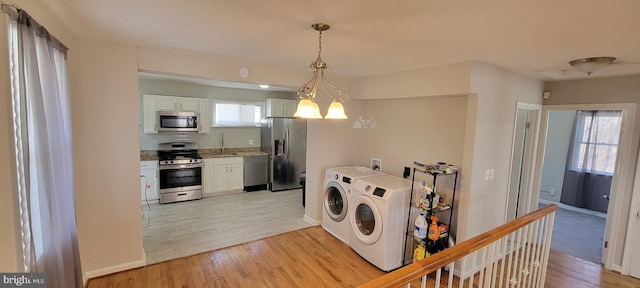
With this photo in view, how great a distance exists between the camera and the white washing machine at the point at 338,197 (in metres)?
3.54

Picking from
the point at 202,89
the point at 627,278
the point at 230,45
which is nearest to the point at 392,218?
the point at 230,45

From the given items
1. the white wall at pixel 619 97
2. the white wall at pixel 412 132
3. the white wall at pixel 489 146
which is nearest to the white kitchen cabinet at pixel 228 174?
the white wall at pixel 412 132

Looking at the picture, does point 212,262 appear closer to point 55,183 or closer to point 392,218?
point 55,183

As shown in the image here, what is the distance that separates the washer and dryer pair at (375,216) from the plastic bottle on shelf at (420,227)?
0.51ft

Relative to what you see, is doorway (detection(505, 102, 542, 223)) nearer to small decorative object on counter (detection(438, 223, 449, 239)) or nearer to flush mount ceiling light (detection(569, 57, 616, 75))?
flush mount ceiling light (detection(569, 57, 616, 75))

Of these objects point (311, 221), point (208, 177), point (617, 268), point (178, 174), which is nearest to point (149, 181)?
point (178, 174)

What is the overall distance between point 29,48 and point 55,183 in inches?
31.4

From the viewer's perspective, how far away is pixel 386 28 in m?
1.88

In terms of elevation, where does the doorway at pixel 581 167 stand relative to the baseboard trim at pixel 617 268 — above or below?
above

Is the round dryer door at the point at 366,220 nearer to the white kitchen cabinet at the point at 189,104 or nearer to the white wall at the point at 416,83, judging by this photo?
the white wall at the point at 416,83

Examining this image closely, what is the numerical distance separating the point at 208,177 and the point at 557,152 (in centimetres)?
707

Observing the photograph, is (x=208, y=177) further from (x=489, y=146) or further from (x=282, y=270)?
(x=489, y=146)

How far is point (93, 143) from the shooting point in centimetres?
252

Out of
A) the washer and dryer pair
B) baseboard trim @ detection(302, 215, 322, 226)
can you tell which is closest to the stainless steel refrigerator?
baseboard trim @ detection(302, 215, 322, 226)
